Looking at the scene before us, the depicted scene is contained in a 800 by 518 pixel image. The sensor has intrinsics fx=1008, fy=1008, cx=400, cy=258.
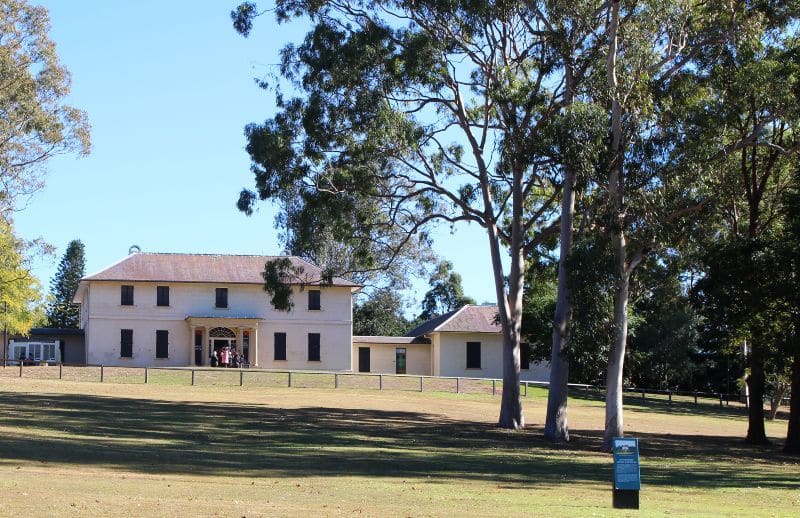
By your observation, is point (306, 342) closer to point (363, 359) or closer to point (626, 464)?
point (363, 359)

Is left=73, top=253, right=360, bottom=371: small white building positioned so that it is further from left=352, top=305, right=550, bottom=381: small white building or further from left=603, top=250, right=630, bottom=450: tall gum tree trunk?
left=603, top=250, right=630, bottom=450: tall gum tree trunk

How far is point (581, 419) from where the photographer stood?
4316 centimetres

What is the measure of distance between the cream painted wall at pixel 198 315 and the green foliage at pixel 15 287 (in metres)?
4.56

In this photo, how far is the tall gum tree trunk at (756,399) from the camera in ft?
115

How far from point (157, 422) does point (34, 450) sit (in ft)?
30.7

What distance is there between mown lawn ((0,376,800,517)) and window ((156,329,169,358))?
17656mm

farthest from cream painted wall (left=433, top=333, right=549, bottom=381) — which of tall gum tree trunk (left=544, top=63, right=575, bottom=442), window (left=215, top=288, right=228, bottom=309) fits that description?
tall gum tree trunk (left=544, top=63, right=575, bottom=442)

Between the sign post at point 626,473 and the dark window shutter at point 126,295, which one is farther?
the dark window shutter at point 126,295

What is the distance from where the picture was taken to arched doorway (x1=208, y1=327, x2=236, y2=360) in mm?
64625

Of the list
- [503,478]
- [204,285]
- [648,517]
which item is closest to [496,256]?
[503,478]

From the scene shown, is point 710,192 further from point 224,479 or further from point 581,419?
point 224,479

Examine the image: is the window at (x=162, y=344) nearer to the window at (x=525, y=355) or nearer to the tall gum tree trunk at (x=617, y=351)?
the window at (x=525, y=355)

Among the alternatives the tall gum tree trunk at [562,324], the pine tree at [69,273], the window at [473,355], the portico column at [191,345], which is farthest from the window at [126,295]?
the pine tree at [69,273]

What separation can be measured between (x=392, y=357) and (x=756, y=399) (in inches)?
1521
